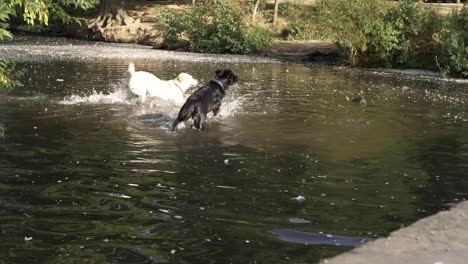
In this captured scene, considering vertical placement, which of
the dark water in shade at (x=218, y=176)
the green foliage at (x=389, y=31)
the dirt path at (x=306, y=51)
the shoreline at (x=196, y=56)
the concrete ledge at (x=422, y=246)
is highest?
the green foliage at (x=389, y=31)

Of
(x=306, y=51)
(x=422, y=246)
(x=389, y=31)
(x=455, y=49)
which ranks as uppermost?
(x=389, y=31)

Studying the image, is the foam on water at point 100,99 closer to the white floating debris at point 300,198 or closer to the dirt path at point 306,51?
the white floating debris at point 300,198

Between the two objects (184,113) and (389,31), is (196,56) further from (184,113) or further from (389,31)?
(184,113)

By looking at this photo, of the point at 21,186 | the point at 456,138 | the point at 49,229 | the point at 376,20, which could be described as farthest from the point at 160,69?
the point at 49,229

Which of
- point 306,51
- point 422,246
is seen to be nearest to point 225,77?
point 422,246

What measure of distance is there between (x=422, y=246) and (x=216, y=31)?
2862cm

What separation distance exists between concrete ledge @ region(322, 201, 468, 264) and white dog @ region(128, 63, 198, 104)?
28.7ft

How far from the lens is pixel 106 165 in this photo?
8.21 meters

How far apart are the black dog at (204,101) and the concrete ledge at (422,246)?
5807 mm

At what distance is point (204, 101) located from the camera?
1166 centimetres

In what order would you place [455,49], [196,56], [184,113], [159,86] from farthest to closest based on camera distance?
[196,56], [455,49], [159,86], [184,113]

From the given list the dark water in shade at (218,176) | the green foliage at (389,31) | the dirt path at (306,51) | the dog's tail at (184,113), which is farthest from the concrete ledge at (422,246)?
the dirt path at (306,51)

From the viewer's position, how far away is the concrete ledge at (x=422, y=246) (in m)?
4.94

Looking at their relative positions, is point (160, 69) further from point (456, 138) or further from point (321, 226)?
point (321, 226)
